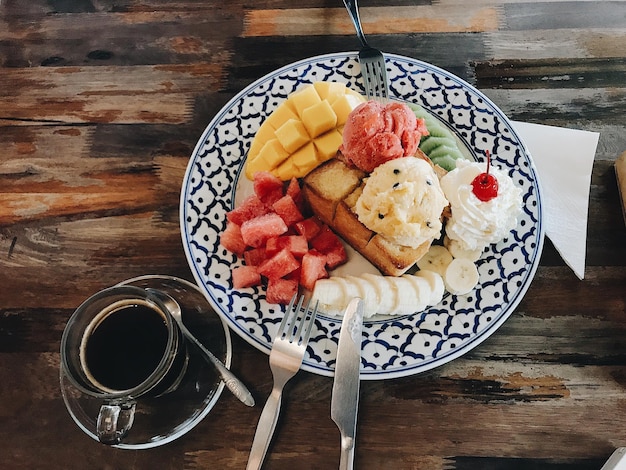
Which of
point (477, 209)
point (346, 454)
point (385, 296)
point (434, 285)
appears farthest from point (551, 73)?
point (346, 454)

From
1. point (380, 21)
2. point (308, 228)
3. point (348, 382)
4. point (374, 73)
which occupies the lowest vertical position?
point (348, 382)

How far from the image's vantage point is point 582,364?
1.43 metres

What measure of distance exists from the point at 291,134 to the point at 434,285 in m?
0.62

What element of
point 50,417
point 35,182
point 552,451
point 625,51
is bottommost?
point 50,417

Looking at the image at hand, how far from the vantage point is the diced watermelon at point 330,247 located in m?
1.54

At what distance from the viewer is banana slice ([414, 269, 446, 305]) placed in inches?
56.5

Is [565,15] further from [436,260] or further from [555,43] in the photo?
[436,260]

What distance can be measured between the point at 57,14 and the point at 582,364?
2.27 meters

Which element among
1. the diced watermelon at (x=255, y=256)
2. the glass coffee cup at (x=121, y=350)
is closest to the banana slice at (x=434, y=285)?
the diced watermelon at (x=255, y=256)

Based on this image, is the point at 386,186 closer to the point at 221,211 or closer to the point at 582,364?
the point at 221,211

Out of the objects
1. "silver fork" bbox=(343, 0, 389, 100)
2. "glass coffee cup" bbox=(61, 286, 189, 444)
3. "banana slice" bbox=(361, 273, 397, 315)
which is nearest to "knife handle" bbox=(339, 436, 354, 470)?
"banana slice" bbox=(361, 273, 397, 315)

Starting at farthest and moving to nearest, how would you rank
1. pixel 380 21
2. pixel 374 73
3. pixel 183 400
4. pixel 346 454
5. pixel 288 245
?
pixel 380 21, pixel 374 73, pixel 288 245, pixel 183 400, pixel 346 454

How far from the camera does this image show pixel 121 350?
4.19 ft

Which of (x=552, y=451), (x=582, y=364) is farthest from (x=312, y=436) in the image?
(x=582, y=364)
